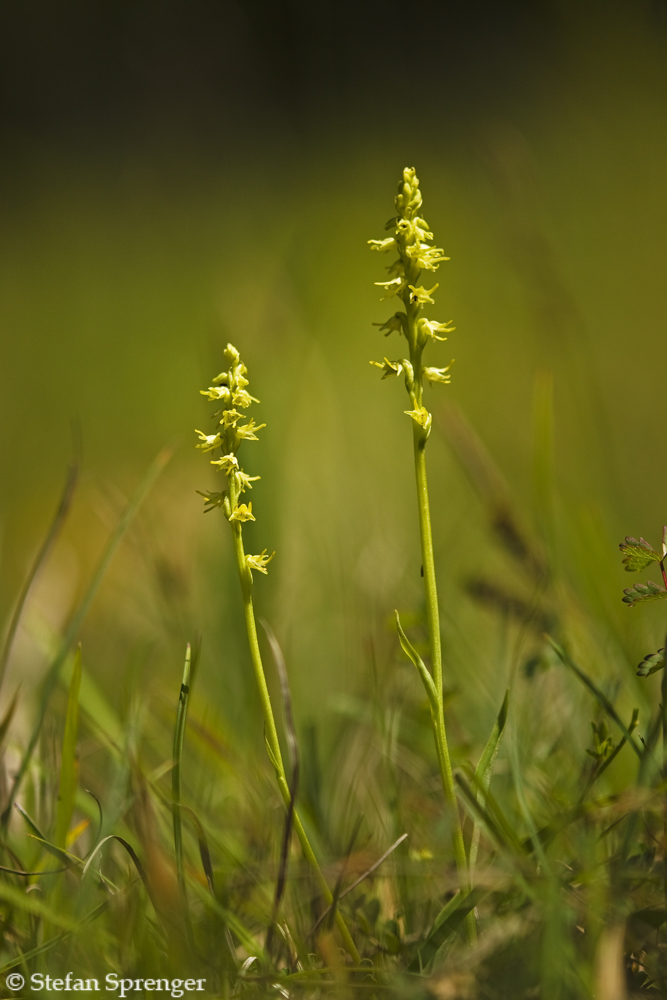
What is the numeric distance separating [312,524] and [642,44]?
1478 mm

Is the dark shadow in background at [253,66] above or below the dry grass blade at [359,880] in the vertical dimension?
above

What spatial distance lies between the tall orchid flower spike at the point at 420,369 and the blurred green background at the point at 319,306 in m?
0.32

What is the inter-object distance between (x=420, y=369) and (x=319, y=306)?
153 centimetres

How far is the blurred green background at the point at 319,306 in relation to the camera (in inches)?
55.1

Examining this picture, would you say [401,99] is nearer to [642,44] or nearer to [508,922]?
[642,44]

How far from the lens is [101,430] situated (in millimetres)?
2912

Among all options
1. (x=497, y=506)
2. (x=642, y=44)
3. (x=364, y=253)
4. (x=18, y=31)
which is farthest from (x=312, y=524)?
(x=18, y=31)

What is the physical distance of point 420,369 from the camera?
68cm

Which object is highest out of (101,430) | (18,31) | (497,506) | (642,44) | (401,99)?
(18,31)

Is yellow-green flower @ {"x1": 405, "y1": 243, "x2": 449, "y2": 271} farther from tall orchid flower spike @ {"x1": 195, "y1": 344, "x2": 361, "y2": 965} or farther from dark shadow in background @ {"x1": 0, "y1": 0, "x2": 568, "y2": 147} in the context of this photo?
dark shadow in background @ {"x1": 0, "y1": 0, "x2": 568, "y2": 147}

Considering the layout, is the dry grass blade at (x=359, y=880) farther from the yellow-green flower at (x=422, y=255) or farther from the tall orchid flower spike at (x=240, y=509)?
the yellow-green flower at (x=422, y=255)

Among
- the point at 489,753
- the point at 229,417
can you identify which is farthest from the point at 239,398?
the point at 489,753

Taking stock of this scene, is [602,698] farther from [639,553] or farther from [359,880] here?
[359,880]

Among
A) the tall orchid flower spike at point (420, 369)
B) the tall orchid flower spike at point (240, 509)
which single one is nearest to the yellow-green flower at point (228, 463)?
the tall orchid flower spike at point (240, 509)
